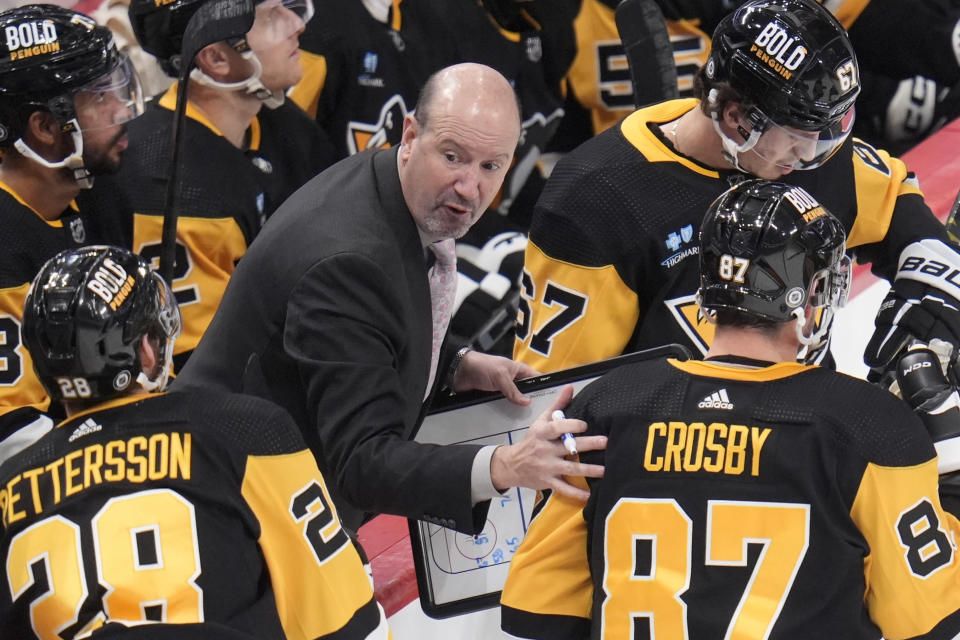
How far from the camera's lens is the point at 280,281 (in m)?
2.43

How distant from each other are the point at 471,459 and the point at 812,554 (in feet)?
1.84

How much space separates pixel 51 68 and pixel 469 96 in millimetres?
1140

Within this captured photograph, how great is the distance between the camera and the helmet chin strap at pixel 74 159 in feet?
10.5

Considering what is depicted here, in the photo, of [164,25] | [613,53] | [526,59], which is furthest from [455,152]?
[613,53]

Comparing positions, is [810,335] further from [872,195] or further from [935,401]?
[872,195]

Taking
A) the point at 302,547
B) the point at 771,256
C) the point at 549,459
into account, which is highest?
the point at 771,256

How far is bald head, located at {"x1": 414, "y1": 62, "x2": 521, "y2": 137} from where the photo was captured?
2520 millimetres

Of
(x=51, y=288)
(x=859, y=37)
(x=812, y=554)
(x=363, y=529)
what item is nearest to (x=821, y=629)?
(x=812, y=554)

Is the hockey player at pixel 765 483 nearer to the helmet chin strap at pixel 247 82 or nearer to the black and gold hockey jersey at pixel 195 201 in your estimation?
the black and gold hockey jersey at pixel 195 201

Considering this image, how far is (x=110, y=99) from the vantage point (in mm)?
3309

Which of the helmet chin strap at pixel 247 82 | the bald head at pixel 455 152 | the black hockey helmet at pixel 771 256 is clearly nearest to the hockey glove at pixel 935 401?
the black hockey helmet at pixel 771 256

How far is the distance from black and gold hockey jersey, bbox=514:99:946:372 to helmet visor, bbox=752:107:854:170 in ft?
0.38

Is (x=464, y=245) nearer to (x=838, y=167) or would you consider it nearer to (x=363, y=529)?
(x=363, y=529)

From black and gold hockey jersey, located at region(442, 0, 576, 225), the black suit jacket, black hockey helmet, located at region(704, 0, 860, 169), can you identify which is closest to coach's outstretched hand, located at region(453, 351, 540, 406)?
the black suit jacket
